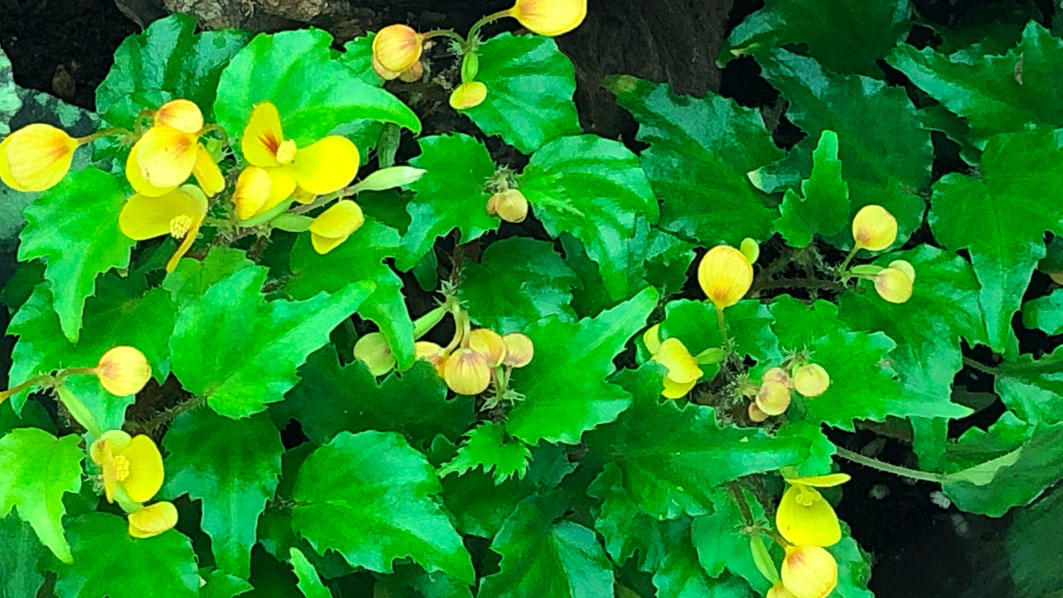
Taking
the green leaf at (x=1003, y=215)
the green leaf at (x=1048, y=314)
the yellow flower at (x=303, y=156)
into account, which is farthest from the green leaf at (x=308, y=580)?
the green leaf at (x=1048, y=314)

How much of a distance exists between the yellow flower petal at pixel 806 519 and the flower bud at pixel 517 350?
0.79ft

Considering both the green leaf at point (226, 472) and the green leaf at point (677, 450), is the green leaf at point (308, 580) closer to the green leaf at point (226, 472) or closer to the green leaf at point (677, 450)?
the green leaf at point (226, 472)

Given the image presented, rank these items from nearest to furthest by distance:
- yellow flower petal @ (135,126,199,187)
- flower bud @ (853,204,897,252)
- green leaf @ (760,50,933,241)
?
yellow flower petal @ (135,126,199,187) → flower bud @ (853,204,897,252) → green leaf @ (760,50,933,241)

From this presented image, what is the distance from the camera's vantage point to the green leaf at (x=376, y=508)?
74 centimetres

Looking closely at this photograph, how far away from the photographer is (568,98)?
859 mm

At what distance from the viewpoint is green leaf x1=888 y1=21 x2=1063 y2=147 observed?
37.8 inches

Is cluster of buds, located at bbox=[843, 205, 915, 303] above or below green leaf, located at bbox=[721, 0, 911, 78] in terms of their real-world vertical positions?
below

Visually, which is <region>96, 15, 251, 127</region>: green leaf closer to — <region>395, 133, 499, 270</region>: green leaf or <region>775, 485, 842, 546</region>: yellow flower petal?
<region>395, 133, 499, 270</region>: green leaf

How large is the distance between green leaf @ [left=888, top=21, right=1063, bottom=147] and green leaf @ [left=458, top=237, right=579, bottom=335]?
0.40m

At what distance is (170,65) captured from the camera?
2.89 ft

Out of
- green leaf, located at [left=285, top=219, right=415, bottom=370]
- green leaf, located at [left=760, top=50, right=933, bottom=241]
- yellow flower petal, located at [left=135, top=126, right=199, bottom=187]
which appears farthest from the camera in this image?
green leaf, located at [left=760, top=50, right=933, bottom=241]

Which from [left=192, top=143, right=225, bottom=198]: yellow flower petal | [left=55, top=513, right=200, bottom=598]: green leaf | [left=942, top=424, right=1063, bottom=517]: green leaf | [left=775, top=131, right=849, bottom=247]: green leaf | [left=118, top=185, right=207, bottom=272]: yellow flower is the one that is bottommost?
[left=942, top=424, right=1063, bottom=517]: green leaf

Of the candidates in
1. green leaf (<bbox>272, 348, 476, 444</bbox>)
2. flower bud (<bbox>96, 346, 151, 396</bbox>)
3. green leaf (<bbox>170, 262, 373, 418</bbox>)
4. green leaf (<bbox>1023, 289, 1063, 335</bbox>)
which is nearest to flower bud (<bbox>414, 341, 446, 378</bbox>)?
green leaf (<bbox>272, 348, 476, 444</bbox>)

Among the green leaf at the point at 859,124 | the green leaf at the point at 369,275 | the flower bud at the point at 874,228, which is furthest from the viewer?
the green leaf at the point at 859,124
